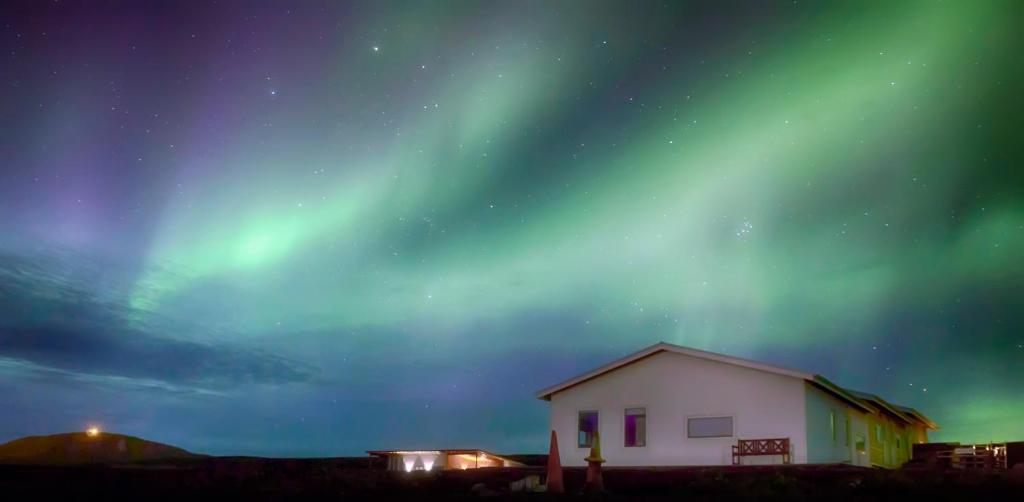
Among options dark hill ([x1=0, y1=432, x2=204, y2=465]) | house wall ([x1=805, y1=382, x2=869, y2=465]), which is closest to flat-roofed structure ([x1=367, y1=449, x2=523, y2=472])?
house wall ([x1=805, y1=382, x2=869, y2=465])

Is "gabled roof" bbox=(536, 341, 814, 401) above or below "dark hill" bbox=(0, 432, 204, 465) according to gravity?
above

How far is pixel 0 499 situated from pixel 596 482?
521 inches

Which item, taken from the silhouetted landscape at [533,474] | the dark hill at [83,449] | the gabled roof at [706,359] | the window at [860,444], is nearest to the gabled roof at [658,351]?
the gabled roof at [706,359]

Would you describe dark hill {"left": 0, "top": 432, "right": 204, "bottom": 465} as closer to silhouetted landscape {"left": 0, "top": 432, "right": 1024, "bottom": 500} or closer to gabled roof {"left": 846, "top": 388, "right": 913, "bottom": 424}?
silhouetted landscape {"left": 0, "top": 432, "right": 1024, "bottom": 500}

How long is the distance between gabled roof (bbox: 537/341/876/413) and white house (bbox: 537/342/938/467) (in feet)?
0.10

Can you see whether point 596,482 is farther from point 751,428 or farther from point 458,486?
point 751,428

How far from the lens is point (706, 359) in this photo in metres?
28.9

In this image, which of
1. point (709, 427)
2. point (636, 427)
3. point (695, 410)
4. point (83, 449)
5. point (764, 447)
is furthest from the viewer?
point (83, 449)

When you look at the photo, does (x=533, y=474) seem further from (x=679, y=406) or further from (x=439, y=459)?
(x=439, y=459)

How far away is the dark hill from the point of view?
6175 cm

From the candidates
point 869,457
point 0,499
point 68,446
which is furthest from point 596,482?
point 68,446

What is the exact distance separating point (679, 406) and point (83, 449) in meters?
48.9

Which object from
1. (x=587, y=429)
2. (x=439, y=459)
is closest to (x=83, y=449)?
(x=439, y=459)

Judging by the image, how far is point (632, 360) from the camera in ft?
98.7
